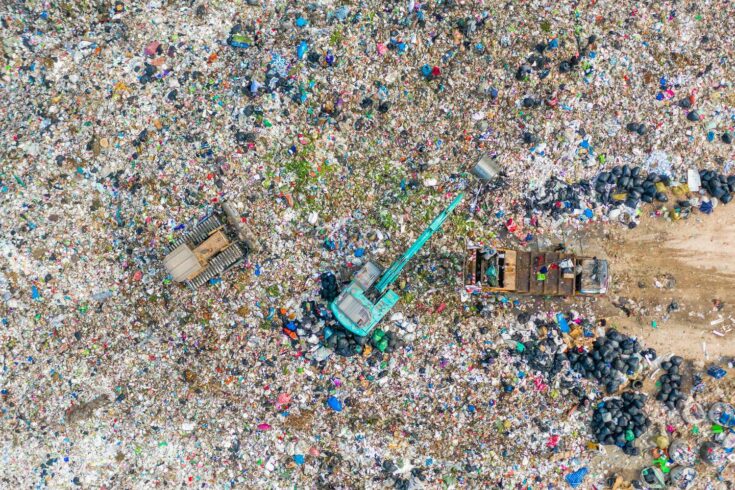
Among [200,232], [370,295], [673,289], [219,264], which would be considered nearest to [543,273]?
[673,289]

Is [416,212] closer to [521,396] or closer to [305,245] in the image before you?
[305,245]

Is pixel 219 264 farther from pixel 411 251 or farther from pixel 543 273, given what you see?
pixel 543 273

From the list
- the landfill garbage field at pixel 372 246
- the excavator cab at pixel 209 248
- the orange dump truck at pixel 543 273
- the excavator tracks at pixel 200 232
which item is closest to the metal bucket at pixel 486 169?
the landfill garbage field at pixel 372 246

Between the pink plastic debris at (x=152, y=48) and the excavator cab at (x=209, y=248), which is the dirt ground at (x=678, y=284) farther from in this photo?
the pink plastic debris at (x=152, y=48)

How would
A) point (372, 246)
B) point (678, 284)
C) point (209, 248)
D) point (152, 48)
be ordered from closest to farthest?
point (209, 248) < point (678, 284) < point (372, 246) < point (152, 48)

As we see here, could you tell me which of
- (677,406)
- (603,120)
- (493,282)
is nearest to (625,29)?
(603,120)

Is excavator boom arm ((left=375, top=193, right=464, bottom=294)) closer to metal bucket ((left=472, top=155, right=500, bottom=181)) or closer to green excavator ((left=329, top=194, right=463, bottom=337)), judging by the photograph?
green excavator ((left=329, top=194, right=463, bottom=337))

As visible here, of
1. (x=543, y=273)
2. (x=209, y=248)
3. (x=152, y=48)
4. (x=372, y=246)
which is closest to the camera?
(x=543, y=273)

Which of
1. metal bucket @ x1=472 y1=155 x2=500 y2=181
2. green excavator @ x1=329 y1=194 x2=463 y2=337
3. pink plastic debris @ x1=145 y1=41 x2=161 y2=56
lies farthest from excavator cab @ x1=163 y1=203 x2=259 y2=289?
metal bucket @ x1=472 y1=155 x2=500 y2=181

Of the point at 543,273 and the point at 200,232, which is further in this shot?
the point at 200,232
